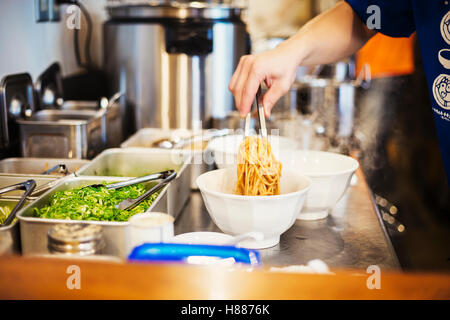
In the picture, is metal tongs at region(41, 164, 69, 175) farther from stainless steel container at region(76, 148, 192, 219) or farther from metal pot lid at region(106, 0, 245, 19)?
metal pot lid at region(106, 0, 245, 19)

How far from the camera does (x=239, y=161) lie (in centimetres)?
133

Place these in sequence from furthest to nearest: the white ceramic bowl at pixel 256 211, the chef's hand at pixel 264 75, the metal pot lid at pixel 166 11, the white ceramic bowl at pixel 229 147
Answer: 1. the metal pot lid at pixel 166 11
2. the white ceramic bowl at pixel 229 147
3. the chef's hand at pixel 264 75
4. the white ceramic bowl at pixel 256 211

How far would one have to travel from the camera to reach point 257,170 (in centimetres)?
127

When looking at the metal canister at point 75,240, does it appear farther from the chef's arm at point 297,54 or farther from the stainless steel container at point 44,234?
the chef's arm at point 297,54

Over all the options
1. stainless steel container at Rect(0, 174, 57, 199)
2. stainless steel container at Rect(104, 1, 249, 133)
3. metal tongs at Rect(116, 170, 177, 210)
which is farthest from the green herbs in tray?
stainless steel container at Rect(104, 1, 249, 133)

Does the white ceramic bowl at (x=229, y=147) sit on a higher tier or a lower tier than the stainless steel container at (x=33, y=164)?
higher

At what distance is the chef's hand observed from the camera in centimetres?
137

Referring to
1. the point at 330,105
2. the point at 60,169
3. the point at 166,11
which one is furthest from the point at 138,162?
the point at 330,105

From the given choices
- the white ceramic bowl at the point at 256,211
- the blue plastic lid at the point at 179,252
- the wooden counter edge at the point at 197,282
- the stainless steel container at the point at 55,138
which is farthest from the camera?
the stainless steel container at the point at 55,138

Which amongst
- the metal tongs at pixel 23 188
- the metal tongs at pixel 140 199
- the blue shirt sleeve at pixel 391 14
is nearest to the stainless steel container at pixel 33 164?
the metal tongs at pixel 23 188

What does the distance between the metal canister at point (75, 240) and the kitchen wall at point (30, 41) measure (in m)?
1.18

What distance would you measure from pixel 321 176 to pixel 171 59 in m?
1.34

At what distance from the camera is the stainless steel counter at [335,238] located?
47.1 inches

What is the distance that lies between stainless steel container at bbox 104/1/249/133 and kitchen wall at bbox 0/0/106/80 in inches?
11.9
